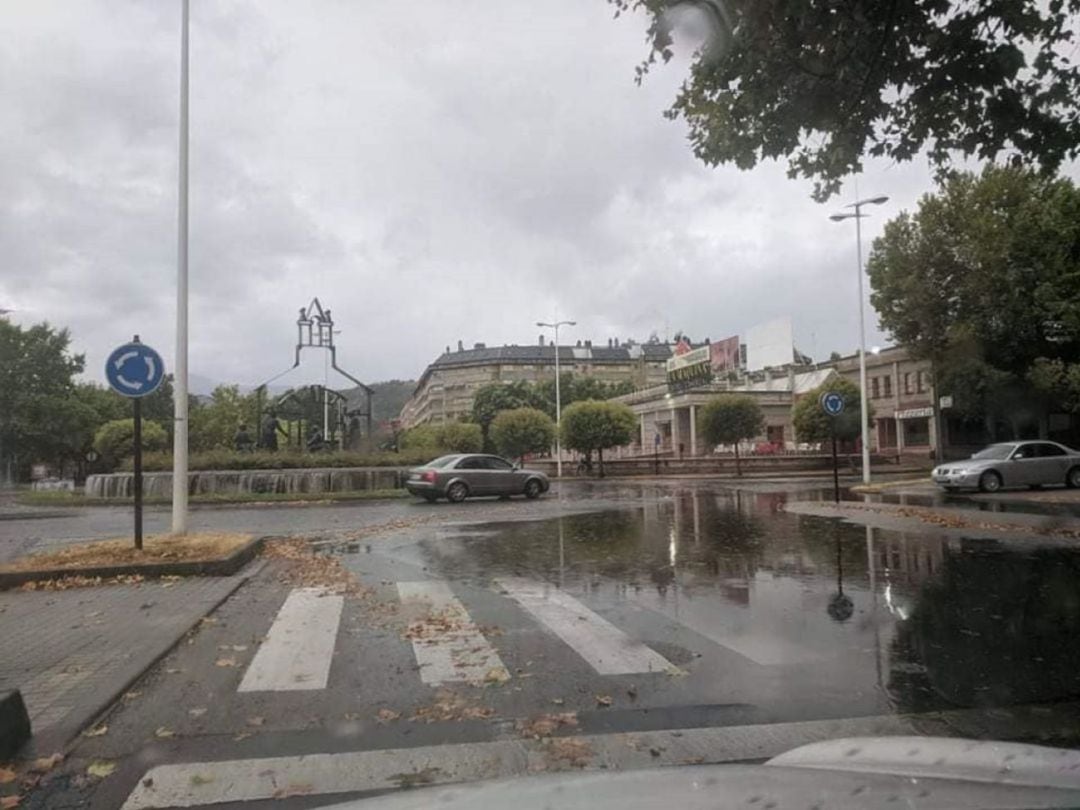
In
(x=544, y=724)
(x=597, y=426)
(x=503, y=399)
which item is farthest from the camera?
(x=503, y=399)

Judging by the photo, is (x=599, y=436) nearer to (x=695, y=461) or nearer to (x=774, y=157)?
(x=695, y=461)

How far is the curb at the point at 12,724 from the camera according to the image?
4.37 metres

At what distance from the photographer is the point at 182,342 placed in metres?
12.7

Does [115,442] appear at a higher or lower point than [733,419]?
lower

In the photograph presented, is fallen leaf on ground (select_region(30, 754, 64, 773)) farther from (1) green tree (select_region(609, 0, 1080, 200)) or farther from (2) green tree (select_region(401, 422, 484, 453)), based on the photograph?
(2) green tree (select_region(401, 422, 484, 453))

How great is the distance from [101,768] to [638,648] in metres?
3.86

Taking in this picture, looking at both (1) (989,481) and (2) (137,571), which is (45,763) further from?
(1) (989,481)

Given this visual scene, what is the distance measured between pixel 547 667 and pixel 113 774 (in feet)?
9.57

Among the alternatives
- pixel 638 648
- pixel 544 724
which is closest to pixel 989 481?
pixel 638 648

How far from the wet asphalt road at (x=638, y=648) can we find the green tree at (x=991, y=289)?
2540 cm

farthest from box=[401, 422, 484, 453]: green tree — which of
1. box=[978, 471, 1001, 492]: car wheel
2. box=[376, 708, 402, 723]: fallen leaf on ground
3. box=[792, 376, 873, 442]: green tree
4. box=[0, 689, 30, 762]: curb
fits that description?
box=[0, 689, 30, 762]: curb

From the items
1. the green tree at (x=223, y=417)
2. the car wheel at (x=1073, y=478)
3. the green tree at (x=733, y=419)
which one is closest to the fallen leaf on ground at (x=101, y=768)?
the car wheel at (x=1073, y=478)

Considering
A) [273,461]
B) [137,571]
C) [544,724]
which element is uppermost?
[273,461]

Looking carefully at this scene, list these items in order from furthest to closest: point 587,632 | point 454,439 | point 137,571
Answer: point 454,439, point 137,571, point 587,632
